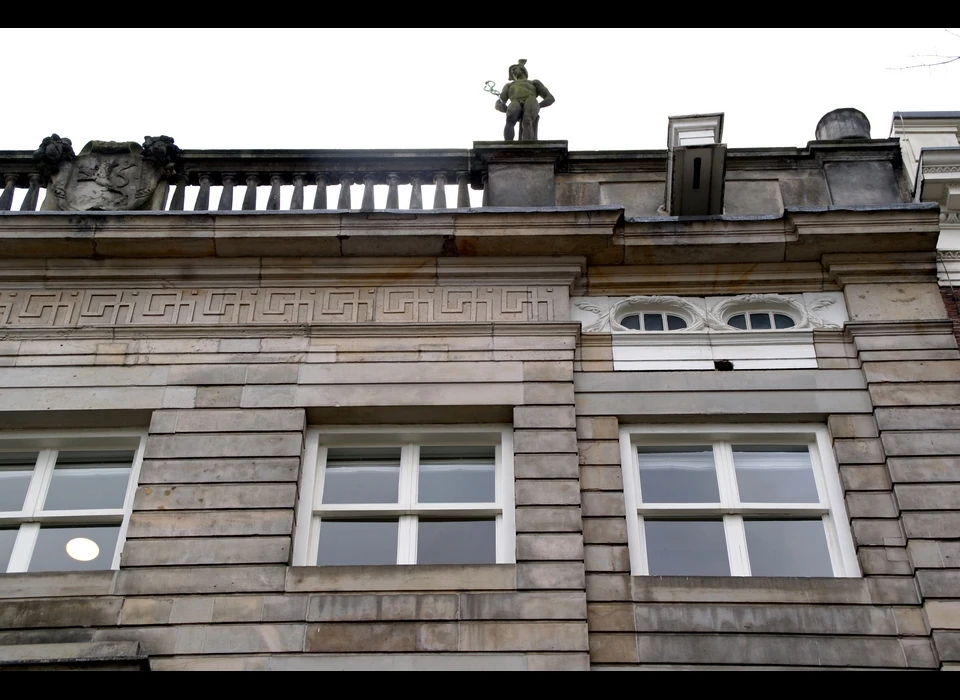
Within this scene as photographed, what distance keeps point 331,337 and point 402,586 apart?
8.82 ft

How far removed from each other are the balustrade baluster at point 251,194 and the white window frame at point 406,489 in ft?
9.46

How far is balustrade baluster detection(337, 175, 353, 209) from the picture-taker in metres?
11.6

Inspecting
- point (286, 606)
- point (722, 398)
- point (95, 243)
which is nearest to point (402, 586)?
point (286, 606)

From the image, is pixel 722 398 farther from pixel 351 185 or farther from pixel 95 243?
pixel 95 243

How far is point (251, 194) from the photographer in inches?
460

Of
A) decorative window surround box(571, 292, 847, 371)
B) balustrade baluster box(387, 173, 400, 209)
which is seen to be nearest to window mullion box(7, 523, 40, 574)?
balustrade baluster box(387, 173, 400, 209)

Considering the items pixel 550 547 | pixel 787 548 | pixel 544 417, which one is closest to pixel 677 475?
pixel 787 548

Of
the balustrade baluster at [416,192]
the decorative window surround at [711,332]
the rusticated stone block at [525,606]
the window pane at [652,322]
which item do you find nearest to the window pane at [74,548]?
the rusticated stone block at [525,606]

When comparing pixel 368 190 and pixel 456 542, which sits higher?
pixel 368 190

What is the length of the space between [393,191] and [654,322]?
2.99 meters

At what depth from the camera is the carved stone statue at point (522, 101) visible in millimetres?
12484

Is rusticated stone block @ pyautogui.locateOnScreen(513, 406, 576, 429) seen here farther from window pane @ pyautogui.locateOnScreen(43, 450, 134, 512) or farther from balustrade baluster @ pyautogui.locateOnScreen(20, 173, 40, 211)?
balustrade baluster @ pyautogui.locateOnScreen(20, 173, 40, 211)

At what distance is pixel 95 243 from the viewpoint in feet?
35.5

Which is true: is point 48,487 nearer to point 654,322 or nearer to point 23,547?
point 23,547
